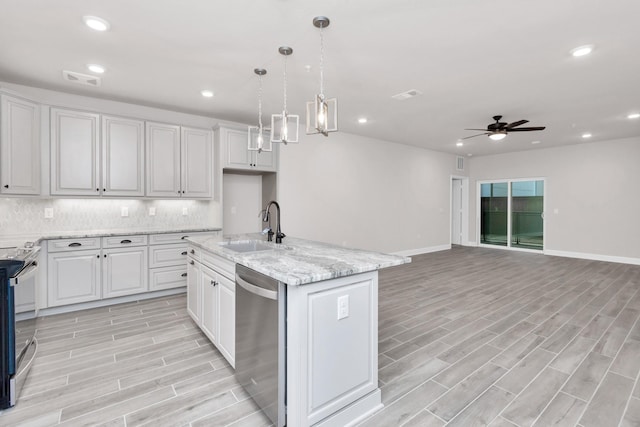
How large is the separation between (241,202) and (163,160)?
147 cm

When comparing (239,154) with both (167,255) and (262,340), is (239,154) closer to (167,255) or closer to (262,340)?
(167,255)

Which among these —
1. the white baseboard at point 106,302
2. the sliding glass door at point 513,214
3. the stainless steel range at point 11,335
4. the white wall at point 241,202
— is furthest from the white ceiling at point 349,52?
the sliding glass door at point 513,214

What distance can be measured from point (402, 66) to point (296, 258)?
2396 millimetres

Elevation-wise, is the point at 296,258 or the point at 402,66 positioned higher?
the point at 402,66

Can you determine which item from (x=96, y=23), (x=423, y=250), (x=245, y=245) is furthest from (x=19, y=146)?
(x=423, y=250)

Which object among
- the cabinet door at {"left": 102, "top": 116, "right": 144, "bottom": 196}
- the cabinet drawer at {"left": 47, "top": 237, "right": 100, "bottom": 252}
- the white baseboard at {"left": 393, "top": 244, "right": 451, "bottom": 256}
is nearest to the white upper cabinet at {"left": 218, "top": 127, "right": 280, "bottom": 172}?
the cabinet door at {"left": 102, "top": 116, "right": 144, "bottom": 196}

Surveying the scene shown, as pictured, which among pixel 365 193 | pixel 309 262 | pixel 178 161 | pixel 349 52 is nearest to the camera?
pixel 309 262

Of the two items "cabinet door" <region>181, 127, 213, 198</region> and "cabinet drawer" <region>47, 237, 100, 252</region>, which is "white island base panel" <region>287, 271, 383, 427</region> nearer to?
"cabinet drawer" <region>47, 237, 100, 252</region>

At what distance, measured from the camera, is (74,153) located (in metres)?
3.69

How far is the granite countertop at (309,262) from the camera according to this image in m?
1.58

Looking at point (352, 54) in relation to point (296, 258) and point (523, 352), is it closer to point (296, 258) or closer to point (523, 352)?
point (296, 258)

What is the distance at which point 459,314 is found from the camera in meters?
3.51

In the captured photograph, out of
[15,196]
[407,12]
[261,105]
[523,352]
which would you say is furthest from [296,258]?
[15,196]

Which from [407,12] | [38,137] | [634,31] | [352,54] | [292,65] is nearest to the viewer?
[407,12]
